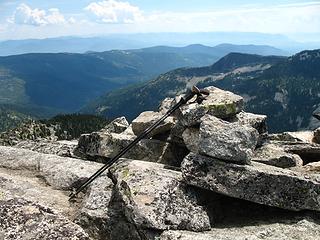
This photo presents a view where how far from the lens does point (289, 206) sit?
18.6 metres

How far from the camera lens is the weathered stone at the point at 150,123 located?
2438cm

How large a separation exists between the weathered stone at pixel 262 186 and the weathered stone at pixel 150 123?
6.19m

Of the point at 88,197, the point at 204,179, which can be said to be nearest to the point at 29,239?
the point at 88,197

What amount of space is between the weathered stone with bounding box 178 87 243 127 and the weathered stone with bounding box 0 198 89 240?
7900mm

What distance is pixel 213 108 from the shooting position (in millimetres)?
22297

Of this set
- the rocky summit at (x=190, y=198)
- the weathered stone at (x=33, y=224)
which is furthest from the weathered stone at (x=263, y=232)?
the weathered stone at (x=33, y=224)

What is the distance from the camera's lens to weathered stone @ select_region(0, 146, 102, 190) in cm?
2320

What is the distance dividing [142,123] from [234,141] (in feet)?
27.8

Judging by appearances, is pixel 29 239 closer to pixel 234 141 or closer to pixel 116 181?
pixel 116 181

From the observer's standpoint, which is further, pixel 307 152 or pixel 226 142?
pixel 307 152

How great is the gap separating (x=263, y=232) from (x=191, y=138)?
5.87 metres

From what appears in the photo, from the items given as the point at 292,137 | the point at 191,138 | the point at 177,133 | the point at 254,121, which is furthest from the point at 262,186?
the point at 292,137

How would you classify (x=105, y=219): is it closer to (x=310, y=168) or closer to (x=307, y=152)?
(x=310, y=168)

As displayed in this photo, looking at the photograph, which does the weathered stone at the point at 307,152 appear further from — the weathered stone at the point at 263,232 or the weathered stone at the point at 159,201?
the weathered stone at the point at 159,201
